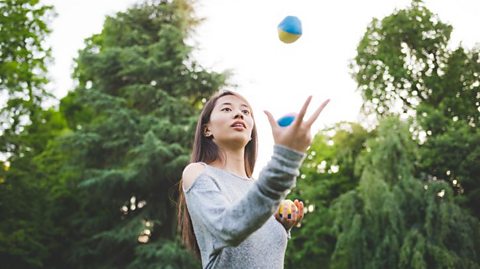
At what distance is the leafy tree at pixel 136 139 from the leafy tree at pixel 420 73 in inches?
262

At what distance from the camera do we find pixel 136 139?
1609cm

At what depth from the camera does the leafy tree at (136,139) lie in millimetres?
14961

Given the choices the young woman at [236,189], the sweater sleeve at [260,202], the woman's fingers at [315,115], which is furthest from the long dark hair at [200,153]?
the woman's fingers at [315,115]

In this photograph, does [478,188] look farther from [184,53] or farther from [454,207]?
[184,53]

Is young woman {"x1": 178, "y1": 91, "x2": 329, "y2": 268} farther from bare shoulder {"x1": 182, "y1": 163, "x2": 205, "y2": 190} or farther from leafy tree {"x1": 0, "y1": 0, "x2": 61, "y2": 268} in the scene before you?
leafy tree {"x1": 0, "y1": 0, "x2": 61, "y2": 268}

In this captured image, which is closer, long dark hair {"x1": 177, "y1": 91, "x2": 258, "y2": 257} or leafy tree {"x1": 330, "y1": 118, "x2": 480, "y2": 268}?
long dark hair {"x1": 177, "y1": 91, "x2": 258, "y2": 257}

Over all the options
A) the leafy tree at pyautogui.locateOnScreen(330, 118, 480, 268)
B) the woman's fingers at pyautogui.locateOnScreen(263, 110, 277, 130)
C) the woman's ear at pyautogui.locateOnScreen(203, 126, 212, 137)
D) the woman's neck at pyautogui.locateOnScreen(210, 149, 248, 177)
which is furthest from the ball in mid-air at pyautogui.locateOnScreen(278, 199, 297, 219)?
the leafy tree at pyautogui.locateOnScreen(330, 118, 480, 268)

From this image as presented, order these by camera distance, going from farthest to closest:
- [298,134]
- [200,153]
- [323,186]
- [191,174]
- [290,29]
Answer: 1. [323,186]
2. [290,29]
3. [200,153]
4. [191,174]
5. [298,134]

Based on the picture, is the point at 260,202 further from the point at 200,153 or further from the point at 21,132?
the point at 21,132

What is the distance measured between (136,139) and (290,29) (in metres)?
13.9

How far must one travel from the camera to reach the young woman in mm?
1397

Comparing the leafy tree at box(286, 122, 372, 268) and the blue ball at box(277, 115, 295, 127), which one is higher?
the blue ball at box(277, 115, 295, 127)

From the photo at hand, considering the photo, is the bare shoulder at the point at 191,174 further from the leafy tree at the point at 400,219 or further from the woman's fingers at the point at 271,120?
the leafy tree at the point at 400,219

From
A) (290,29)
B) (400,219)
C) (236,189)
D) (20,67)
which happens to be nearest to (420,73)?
(400,219)
